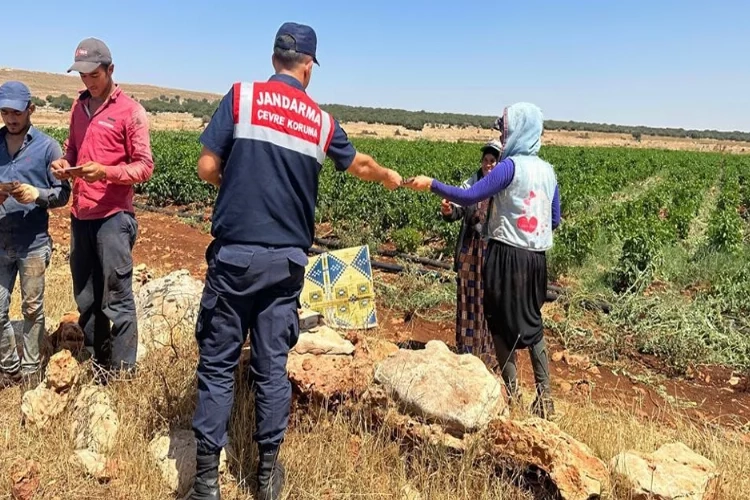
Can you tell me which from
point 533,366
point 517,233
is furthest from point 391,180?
point 533,366

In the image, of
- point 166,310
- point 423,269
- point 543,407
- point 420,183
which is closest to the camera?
point 543,407

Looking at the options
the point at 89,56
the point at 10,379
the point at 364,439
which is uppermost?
the point at 89,56

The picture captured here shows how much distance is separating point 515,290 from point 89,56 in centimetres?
286

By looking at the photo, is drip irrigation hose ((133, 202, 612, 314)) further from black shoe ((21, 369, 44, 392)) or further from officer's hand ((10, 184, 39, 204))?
officer's hand ((10, 184, 39, 204))

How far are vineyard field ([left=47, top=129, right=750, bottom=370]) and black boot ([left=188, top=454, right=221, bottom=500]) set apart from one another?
14.8 feet

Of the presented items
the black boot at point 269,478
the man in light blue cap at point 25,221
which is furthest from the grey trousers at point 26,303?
the black boot at point 269,478

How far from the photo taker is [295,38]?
2.69 meters

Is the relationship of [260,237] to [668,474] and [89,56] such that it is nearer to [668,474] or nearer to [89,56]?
[89,56]

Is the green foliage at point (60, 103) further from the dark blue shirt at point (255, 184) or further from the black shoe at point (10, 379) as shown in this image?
the dark blue shirt at point (255, 184)

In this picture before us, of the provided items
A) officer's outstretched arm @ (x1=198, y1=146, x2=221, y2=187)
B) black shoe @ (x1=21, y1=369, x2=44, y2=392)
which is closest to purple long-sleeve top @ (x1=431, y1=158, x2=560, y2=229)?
officer's outstretched arm @ (x1=198, y1=146, x2=221, y2=187)

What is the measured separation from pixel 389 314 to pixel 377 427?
3801 mm

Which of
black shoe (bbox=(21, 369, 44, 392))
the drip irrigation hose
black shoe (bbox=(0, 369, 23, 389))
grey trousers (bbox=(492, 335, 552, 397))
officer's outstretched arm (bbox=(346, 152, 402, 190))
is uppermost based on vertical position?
officer's outstretched arm (bbox=(346, 152, 402, 190))

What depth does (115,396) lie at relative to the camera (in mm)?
3475

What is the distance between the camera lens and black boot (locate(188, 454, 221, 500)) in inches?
105
